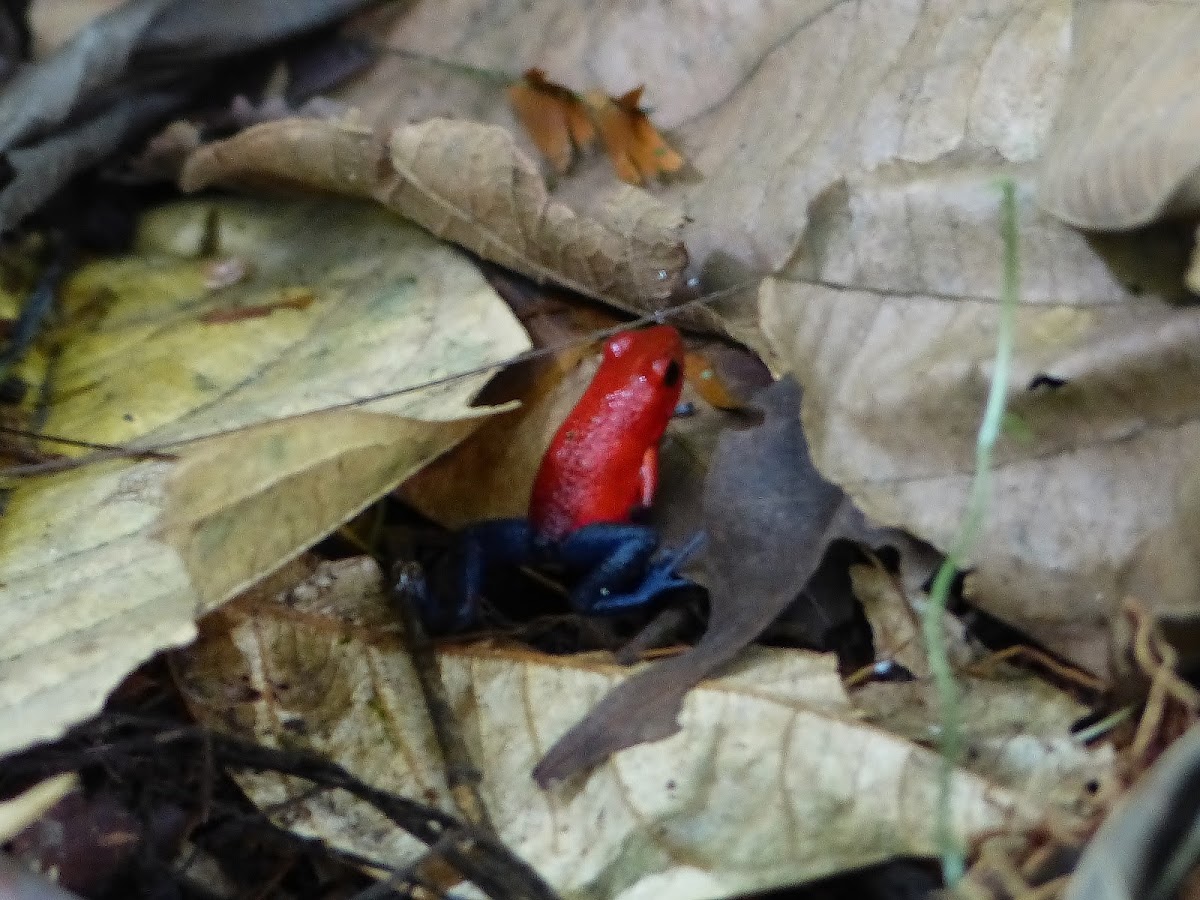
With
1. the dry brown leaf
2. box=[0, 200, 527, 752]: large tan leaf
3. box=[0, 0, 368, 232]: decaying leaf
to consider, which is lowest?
box=[0, 200, 527, 752]: large tan leaf

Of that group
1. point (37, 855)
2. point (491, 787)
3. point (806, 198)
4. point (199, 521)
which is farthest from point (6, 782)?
point (806, 198)

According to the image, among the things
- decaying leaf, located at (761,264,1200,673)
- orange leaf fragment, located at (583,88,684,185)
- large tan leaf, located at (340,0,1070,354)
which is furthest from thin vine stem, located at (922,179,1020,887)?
orange leaf fragment, located at (583,88,684,185)

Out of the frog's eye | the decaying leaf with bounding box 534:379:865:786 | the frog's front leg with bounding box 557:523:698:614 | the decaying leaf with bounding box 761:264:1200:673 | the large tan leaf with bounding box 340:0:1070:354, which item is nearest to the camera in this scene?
the decaying leaf with bounding box 761:264:1200:673

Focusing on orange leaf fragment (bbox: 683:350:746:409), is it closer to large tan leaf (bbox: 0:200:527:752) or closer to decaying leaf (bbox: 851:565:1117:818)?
large tan leaf (bbox: 0:200:527:752)

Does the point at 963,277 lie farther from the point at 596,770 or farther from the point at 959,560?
the point at 596,770

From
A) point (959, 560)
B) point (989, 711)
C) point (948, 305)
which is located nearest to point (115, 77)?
point (948, 305)

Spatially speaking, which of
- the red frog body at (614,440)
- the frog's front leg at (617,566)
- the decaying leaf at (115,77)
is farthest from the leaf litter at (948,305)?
the decaying leaf at (115,77)

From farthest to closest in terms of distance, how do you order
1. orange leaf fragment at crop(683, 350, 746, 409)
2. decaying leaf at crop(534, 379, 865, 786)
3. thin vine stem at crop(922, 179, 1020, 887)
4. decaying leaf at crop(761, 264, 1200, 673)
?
orange leaf fragment at crop(683, 350, 746, 409) → decaying leaf at crop(534, 379, 865, 786) → decaying leaf at crop(761, 264, 1200, 673) → thin vine stem at crop(922, 179, 1020, 887)

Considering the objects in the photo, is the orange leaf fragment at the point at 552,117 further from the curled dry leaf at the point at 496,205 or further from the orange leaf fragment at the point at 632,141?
the curled dry leaf at the point at 496,205
